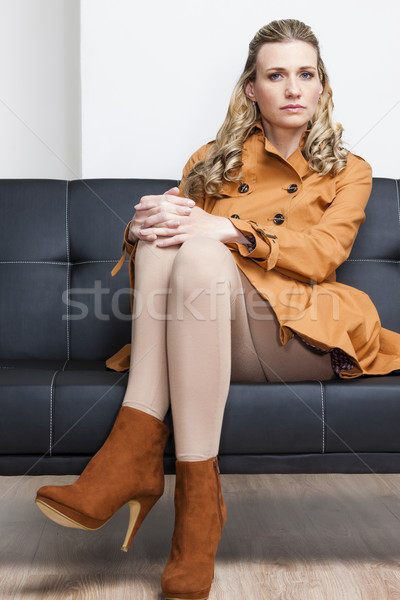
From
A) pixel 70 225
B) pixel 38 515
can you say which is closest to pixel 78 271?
pixel 70 225

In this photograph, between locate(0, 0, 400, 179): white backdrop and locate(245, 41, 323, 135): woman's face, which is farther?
locate(0, 0, 400, 179): white backdrop

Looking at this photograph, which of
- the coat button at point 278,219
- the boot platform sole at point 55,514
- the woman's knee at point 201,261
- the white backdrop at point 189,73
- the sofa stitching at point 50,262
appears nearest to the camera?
the boot platform sole at point 55,514

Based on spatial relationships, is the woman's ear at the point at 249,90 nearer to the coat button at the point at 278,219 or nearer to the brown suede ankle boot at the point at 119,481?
the coat button at the point at 278,219

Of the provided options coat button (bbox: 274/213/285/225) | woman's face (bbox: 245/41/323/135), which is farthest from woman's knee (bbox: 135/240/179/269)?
woman's face (bbox: 245/41/323/135)

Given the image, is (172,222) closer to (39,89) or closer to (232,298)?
(232,298)

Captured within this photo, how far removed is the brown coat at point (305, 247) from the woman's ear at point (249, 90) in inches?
3.5

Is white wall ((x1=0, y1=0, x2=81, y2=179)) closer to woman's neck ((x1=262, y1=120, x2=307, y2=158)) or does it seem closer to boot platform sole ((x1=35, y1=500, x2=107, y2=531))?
woman's neck ((x1=262, y1=120, x2=307, y2=158))

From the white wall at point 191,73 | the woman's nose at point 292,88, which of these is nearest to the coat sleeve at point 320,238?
the woman's nose at point 292,88

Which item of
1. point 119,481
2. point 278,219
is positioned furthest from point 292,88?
point 119,481

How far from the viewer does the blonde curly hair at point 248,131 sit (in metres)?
1.53

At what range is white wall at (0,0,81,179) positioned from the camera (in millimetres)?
2391

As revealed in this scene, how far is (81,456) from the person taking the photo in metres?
1.17

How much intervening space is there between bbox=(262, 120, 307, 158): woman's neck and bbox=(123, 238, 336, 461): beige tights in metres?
0.53

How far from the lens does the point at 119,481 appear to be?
3.44ft
